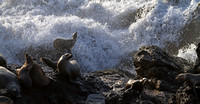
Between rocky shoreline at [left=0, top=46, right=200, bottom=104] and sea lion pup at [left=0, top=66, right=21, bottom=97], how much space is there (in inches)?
4.2

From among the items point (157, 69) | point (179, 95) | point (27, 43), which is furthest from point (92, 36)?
point (179, 95)

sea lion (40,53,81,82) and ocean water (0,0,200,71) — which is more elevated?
ocean water (0,0,200,71)

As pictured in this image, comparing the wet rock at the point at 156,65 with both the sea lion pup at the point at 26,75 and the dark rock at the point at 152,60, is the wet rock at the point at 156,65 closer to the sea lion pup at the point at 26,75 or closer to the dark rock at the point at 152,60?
the dark rock at the point at 152,60

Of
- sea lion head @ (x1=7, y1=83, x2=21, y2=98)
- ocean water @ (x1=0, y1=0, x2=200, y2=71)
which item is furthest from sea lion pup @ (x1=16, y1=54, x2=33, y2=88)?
ocean water @ (x1=0, y1=0, x2=200, y2=71)

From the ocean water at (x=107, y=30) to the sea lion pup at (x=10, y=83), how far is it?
541 cm

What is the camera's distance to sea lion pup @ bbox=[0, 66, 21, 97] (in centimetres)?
480

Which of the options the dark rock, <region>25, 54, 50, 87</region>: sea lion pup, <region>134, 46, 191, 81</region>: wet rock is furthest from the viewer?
the dark rock

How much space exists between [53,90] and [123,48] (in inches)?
282

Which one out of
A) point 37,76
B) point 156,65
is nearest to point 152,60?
point 156,65

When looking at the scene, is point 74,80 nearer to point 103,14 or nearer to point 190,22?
point 190,22

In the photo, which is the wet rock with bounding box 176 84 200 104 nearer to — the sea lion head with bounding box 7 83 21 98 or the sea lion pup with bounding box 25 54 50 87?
the sea lion pup with bounding box 25 54 50 87

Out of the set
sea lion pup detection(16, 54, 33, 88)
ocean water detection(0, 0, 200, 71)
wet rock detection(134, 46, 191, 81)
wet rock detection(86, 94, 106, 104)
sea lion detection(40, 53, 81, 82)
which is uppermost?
ocean water detection(0, 0, 200, 71)

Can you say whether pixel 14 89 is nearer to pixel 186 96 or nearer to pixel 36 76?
pixel 36 76

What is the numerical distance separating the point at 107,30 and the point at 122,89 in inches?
319
